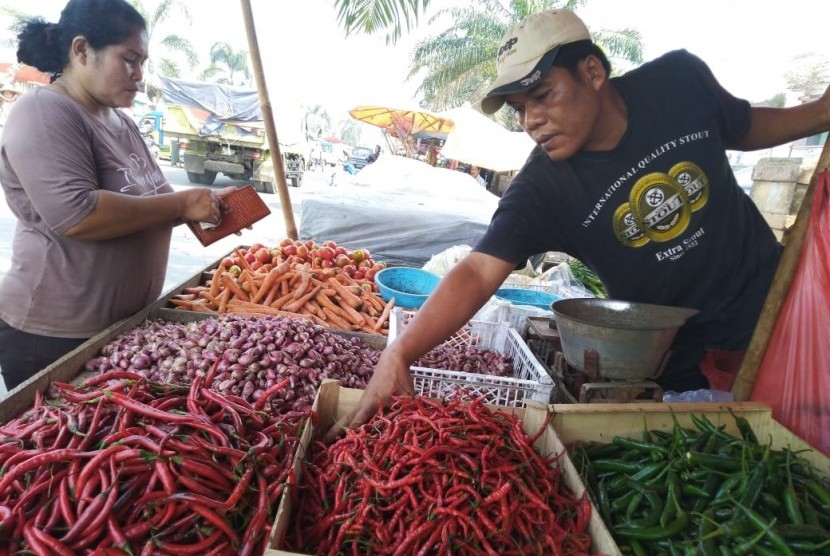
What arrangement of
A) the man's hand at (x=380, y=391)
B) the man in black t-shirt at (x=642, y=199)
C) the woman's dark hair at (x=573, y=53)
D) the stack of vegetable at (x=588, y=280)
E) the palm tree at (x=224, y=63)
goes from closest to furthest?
the man's hand at (x=380, y=391)
the woman's dark hair at (x=573, y=53)
the man in black t-shirt at (x=642, y=199)
the stack of vegetable at (x=588, y=280)
the palm tree at (x=224, y=63)

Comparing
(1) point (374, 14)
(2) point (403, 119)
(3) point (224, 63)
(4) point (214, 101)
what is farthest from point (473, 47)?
(3) point (224, 63)

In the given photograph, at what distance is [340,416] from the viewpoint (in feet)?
5.95

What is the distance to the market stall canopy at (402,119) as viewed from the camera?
52.7 ft

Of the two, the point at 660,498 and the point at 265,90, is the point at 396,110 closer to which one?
the point at 265,90

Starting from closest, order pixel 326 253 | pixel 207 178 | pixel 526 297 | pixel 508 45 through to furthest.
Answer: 1. pixel 508 45
2. pixel 526 297
3. pixel 326 253
4. pixel 207 178

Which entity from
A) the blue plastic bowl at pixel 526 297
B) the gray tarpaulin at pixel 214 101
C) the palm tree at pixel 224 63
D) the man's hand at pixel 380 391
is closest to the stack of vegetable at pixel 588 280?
the blue plastic bowl at pixel 526 297

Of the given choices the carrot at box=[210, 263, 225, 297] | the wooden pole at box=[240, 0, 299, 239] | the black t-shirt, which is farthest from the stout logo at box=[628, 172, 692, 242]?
the wooden pole at box=[240, 0, 299, 239]

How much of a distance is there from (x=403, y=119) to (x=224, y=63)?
4488 centimetres

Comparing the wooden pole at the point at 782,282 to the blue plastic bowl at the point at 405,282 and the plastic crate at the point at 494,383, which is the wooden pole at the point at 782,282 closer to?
the plastic crate at the point at 494,383

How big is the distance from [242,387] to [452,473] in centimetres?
120

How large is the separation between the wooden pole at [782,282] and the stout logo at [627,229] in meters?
0.51

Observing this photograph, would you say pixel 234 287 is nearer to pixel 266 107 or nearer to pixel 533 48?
pixel 266 107

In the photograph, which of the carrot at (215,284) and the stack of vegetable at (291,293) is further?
the carrot at (215,284)

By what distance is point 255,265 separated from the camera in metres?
4.46
